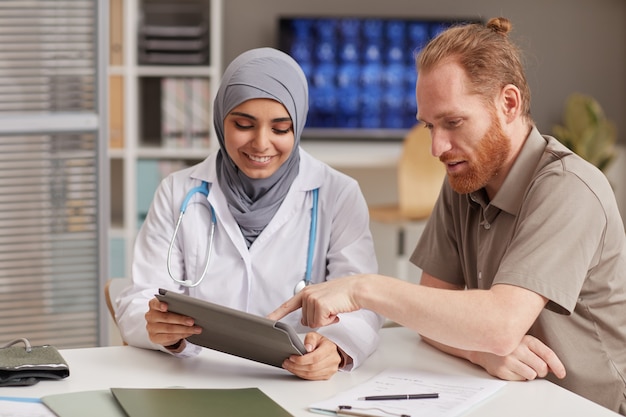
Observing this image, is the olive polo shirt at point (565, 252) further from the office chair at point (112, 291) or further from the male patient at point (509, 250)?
the office chair at point (112, 291)

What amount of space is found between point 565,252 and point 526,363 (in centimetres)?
21

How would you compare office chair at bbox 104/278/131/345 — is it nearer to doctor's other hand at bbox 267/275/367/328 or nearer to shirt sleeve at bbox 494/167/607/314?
doctor's other hand at bbox 267/275/367/328

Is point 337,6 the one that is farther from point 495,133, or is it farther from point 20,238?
point 495,133

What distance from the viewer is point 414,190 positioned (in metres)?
4.60

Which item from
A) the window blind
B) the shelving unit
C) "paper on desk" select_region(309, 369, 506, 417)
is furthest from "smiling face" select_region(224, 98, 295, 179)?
the shelving unit

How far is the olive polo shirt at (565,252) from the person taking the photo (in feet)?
5.37

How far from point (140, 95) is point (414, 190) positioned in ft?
5.60

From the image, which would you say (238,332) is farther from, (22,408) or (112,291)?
(112,291)

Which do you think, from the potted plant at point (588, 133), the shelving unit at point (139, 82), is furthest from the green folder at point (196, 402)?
the potted plant at point (588, 133)

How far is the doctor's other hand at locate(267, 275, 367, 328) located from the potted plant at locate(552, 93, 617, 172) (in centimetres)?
372

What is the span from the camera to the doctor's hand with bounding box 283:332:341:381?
163 cm

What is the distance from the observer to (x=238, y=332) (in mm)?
1598

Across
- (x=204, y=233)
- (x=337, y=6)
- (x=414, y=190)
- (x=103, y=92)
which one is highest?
(x=337, y=6)

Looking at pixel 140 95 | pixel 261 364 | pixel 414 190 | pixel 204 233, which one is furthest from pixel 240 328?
pixel 140 95
